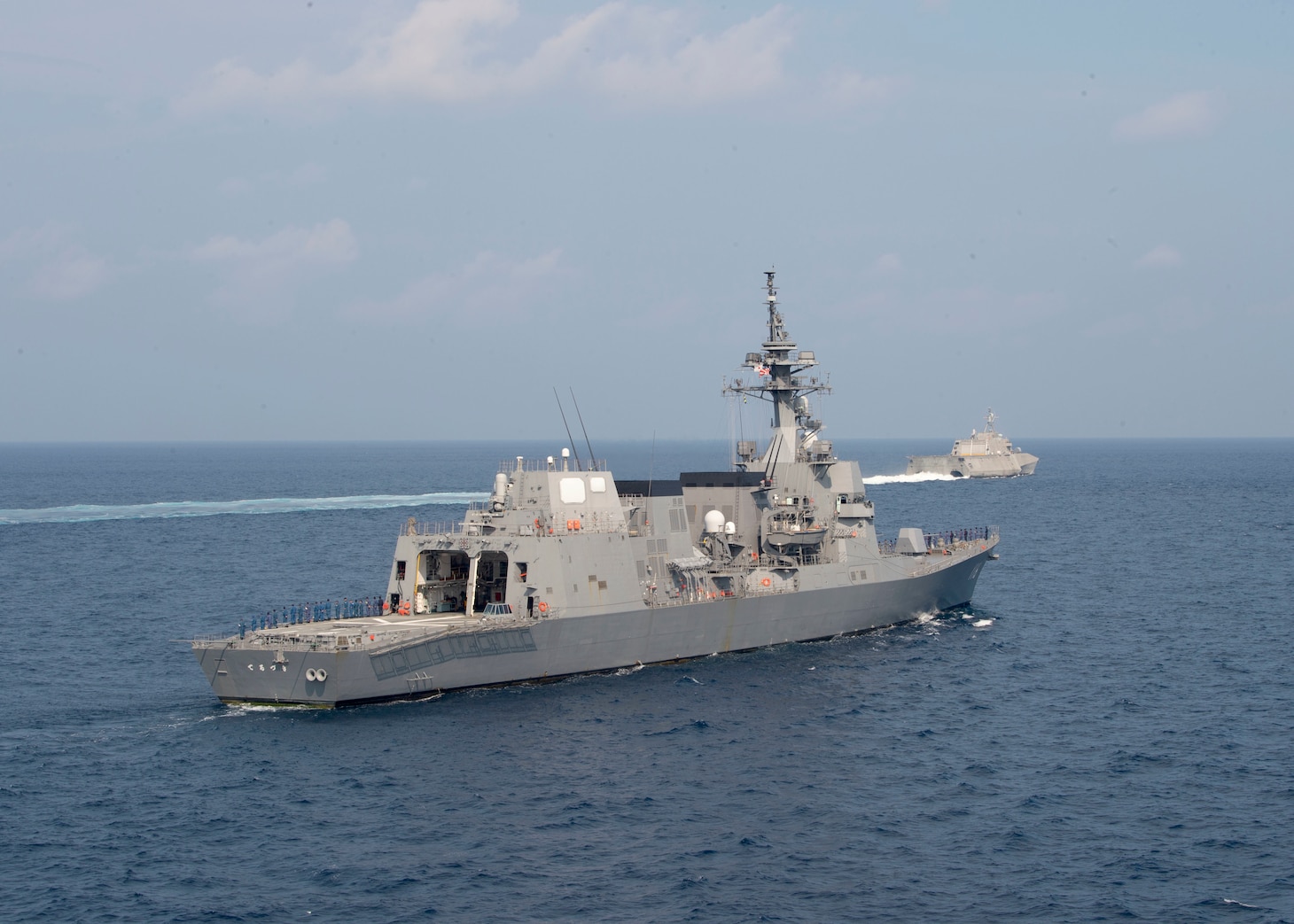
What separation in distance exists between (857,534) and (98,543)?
44.4 m

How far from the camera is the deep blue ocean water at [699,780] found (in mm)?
19375

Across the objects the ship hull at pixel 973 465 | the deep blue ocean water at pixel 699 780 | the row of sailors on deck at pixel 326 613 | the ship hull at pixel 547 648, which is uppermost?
the ship hull at pixel 973 465

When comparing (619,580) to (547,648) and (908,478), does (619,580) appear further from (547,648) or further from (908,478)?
(908,478)

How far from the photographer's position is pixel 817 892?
1958 cm

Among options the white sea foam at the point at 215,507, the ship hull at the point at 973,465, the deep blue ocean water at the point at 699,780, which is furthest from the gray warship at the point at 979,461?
the deep blue ocean water at the point at 699,780

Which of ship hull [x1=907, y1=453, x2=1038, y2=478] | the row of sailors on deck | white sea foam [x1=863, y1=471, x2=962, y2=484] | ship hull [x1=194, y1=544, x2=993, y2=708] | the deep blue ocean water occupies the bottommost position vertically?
the deep blue ocean water

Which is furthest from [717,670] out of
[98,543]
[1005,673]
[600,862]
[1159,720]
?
[98,543]

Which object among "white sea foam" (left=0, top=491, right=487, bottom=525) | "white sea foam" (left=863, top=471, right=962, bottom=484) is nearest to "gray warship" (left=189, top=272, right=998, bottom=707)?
"white sea foam" (left=0, top=491, right=487, bottom=525)

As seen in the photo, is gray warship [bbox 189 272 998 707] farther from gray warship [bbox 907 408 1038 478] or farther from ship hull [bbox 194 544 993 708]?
gray warship [bbox 907 408 1038 478]

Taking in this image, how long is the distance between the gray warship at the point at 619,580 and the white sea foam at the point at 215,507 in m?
39.8

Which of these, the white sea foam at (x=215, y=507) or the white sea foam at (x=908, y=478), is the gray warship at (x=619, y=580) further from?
the white sea foam at (x=908, y=478)

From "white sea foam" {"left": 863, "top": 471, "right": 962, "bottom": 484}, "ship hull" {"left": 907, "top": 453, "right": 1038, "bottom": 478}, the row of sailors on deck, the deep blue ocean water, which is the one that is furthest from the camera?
"ship hull" {"left": 907, "top": 453, "right": 1038, "bottom": 478}

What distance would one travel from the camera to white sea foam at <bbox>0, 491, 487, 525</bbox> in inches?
3169

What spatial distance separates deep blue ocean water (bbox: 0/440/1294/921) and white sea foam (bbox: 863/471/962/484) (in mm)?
77939
